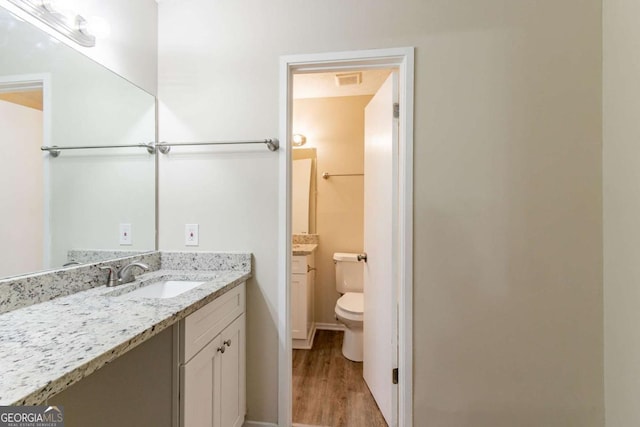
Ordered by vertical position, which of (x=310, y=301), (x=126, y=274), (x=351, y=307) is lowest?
(x=310, y=301)

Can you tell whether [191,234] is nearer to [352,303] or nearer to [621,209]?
[352,303]

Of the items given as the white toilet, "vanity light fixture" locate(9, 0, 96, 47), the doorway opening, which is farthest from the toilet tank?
"vanity light fixture" locate(9, 0, 96, 47)

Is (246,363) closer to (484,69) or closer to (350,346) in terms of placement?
(350,346)

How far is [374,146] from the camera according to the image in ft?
5.99

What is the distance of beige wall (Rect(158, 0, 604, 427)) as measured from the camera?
4.23 feet

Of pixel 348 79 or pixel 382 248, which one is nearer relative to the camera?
pixel 382 248

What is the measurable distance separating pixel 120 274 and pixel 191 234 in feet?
1.29

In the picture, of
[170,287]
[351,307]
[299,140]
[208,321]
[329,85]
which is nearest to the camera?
[208,321]

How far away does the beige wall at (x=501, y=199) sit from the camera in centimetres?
129

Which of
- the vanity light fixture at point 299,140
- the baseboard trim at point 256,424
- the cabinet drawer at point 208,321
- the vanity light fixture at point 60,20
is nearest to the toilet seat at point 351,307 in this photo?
the baseboard trim at point 256,424

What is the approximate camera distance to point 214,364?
45.7 inches

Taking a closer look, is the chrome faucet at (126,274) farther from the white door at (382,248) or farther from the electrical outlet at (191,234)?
the white door at (382,248)

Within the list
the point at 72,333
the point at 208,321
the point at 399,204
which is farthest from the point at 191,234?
the point at 399,204

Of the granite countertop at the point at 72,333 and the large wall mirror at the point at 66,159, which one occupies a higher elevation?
the large wall mirror at the point at 66,159
